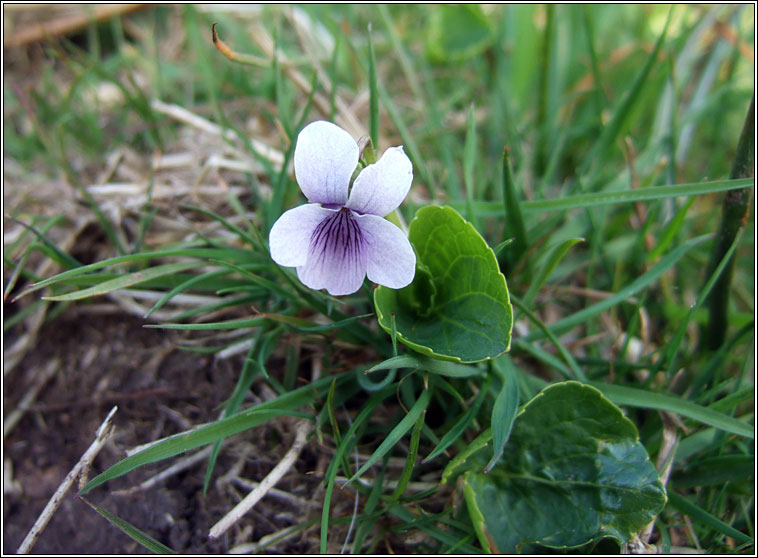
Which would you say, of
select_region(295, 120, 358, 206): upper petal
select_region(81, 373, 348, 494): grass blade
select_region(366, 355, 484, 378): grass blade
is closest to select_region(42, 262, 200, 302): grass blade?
select_region(81, 373, 348, 494): grass blade

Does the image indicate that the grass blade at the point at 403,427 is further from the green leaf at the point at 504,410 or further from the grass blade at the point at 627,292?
the grass blade at the point at 627,292

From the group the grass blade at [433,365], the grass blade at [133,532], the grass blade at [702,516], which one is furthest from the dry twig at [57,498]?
the grass blade at [702,516]

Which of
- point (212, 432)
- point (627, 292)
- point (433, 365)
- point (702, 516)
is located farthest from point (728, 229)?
point (212, 432)

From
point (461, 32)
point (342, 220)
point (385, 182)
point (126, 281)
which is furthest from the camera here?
point (461, 32)

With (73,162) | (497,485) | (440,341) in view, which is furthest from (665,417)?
(73,162)

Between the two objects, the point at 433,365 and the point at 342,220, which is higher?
the point at 342,220

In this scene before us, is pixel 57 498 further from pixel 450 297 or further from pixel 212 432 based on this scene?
pixel 450 297

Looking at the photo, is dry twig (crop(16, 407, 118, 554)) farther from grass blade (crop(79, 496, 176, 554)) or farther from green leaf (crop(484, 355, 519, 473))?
green leaf (crop(484, 355, 519, 473))
